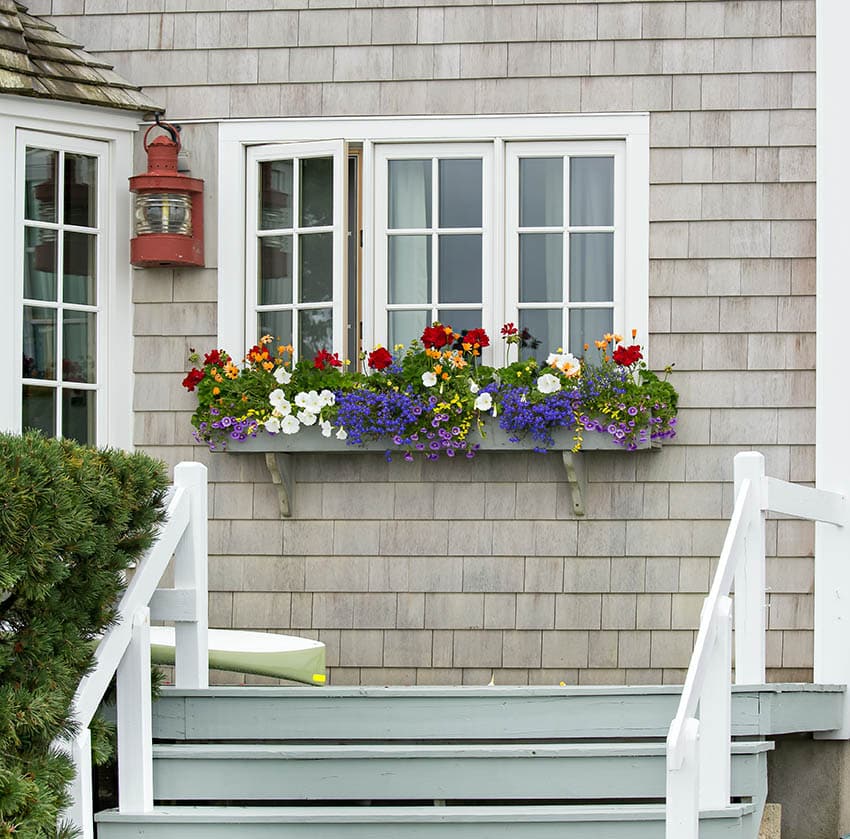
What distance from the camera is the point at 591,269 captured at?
6027 millimetres

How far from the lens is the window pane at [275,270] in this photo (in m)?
6.18

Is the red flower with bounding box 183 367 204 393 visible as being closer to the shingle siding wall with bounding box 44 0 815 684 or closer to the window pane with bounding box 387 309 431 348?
the shingle siding wall with bounding box 44 0 815 684

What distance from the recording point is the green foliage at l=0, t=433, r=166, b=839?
11.6 ft

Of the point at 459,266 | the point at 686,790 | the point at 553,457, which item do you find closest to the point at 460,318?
the point at 459,266

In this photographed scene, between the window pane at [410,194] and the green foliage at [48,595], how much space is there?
2.29m

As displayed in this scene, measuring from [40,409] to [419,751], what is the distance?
8.17 feet

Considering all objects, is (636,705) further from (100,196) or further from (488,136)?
(100,196)

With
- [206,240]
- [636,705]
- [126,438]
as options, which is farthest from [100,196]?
[636,705]

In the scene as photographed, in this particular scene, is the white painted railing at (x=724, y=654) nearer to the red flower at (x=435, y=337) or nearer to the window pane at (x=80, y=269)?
the red flower at (x=435, y=337)

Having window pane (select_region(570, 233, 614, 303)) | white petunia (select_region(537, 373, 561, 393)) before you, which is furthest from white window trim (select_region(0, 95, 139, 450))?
window pane (select_region(570, 233, 614, 303))

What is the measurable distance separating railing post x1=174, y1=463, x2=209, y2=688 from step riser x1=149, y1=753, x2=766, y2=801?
45 cm

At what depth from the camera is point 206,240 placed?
243 inches

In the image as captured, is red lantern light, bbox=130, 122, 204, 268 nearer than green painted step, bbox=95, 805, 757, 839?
No

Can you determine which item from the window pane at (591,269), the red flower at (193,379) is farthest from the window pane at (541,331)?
the red flower at (193,379)
